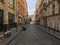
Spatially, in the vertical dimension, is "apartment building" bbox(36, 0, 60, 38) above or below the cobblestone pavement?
above

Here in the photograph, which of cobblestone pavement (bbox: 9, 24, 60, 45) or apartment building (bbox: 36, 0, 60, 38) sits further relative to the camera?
apartment building (bbox: 36, 0, 60, 38)

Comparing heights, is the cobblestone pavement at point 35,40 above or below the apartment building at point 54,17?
below

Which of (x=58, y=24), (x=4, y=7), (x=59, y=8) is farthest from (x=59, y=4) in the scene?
(x=4, y=7)

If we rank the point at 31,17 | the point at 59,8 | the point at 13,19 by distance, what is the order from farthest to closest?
the point at 31,17, the point at 13,19, the point at 59,8

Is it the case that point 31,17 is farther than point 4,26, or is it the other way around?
point 31,17

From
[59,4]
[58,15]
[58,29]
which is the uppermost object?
[59,4]

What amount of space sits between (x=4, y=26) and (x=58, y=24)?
10.4 m

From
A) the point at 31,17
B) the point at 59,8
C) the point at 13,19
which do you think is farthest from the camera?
the point at 31,17

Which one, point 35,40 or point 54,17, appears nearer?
point 35,40

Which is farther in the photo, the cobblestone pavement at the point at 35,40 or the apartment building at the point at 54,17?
the apartment building at the point at 54,17

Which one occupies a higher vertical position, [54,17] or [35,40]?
[54,17]

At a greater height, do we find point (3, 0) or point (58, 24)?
point (3, 0)

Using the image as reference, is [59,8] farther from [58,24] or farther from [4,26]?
[4,26]

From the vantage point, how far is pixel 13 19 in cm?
4147
